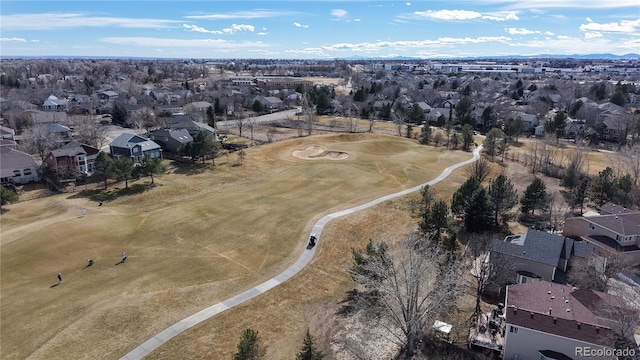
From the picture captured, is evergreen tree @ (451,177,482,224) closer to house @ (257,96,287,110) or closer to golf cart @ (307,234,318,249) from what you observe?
golf cart @ (307,234,318,249)

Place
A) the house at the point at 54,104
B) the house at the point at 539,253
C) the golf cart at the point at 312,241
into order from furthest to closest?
the house at the point at 54,104 < the golf cart at the point at 312,241 < the house at the point at 539,253

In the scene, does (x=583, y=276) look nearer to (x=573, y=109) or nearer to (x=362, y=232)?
(x=362, y=232)

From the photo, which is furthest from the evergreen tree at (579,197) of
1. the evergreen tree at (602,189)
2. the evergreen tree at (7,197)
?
the evergreen tree at (7,197)

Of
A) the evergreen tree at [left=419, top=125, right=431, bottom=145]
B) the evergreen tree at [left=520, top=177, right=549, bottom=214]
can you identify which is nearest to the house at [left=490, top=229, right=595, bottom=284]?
the evergreen tree at [left=520, top=177, right=549, bottom=214]

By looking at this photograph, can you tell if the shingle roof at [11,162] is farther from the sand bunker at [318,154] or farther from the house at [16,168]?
the sand bunker at [318,154]

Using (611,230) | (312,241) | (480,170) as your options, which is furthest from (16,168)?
(611,230)

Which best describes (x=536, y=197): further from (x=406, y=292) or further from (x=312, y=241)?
(x=406, y=292)

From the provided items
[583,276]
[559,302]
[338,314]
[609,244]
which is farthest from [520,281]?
[338,314]
